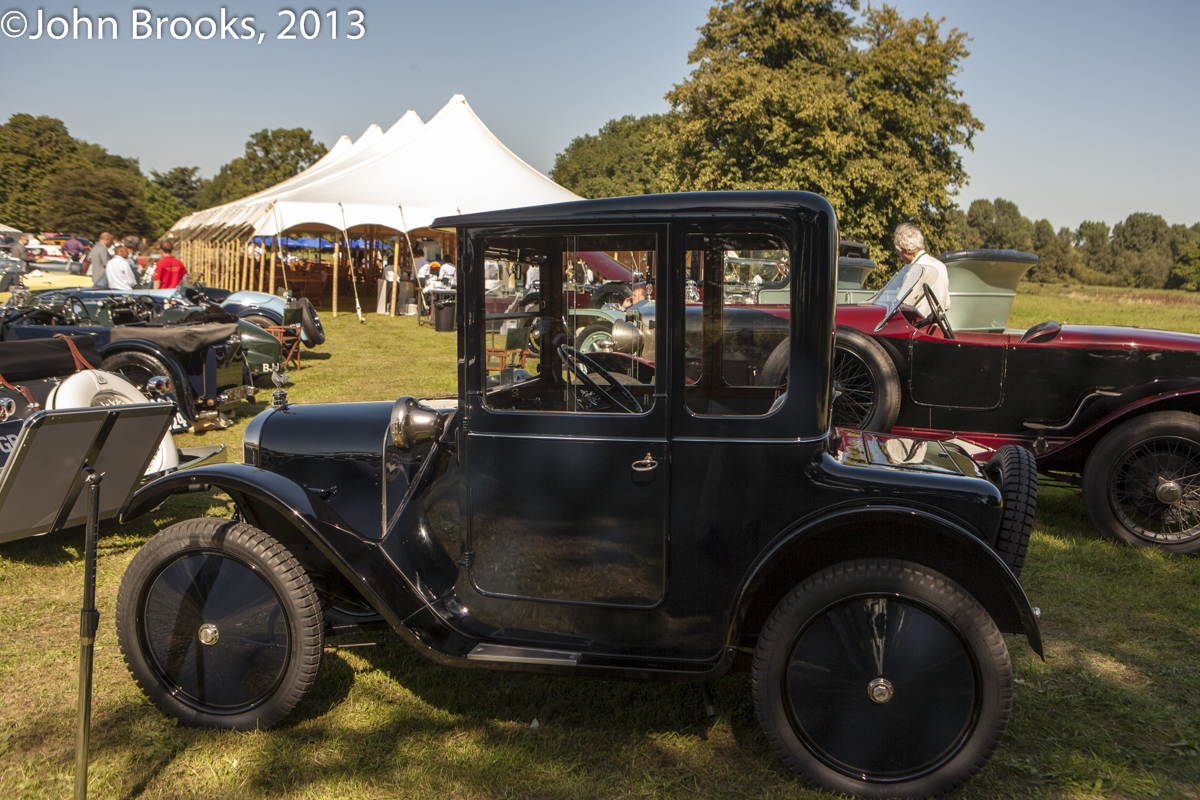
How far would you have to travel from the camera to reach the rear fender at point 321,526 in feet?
9.05

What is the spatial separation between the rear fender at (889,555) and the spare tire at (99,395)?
13.8ft

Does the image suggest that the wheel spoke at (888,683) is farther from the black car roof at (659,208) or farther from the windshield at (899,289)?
the windshield at (899,289)

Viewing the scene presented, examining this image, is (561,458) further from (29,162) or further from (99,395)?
(29,162)

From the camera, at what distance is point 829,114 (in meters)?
28.3

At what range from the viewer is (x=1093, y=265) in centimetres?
10006

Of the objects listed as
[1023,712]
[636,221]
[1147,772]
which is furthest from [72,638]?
[1147,772]

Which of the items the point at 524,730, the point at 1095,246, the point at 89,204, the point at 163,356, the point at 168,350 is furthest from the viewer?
the point at 1095,246

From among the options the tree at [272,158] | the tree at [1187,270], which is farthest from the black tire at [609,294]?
the tree at [1187,270]

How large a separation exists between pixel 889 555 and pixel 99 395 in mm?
5465

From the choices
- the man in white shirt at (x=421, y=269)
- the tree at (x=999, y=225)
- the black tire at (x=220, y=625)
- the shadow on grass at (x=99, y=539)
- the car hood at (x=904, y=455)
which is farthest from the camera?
the tree at (x=999, y=225)

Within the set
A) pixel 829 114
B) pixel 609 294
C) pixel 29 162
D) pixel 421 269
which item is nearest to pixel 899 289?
pixel 609 294

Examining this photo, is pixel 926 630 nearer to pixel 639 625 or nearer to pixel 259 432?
pixel 639 625

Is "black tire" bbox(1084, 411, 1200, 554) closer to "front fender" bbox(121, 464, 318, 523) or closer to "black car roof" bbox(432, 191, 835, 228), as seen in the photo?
"black car roof" bbox(432, 191, 835, 228)

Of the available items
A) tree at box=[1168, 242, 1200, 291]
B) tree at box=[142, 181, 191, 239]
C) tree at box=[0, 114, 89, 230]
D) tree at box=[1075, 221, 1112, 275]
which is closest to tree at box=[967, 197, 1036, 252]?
tree at box=[1075, 221, 1112, 275]
